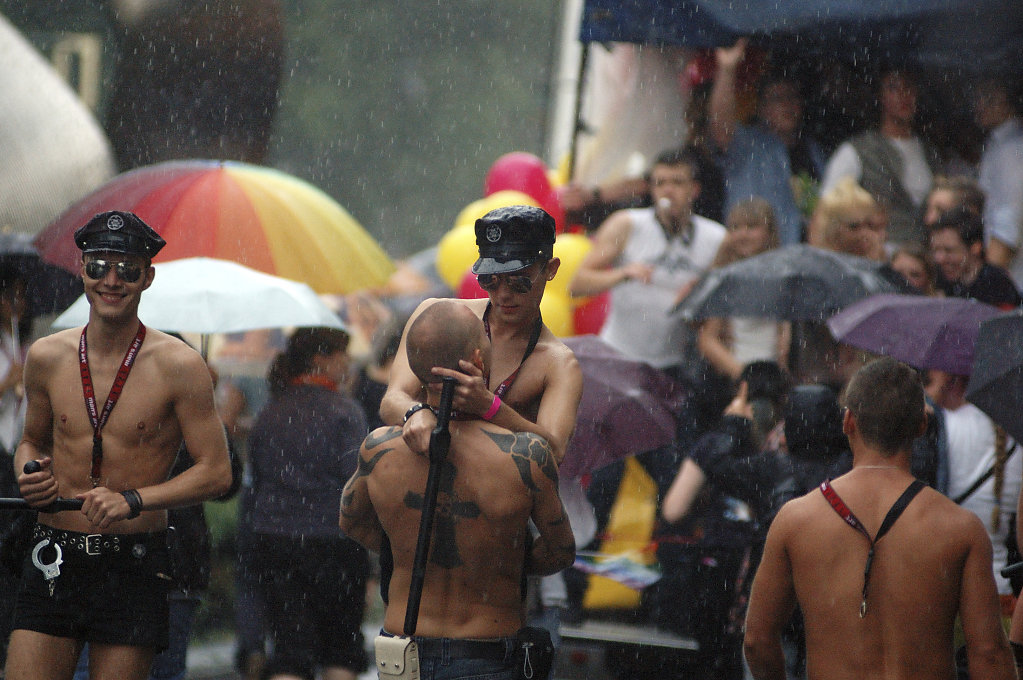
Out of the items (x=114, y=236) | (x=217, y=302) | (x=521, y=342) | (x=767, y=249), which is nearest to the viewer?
(x=521, y=342)

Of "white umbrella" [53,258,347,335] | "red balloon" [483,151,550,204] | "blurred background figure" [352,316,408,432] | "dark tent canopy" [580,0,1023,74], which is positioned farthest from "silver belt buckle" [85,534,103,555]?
"red balloon" [483,151,550,204]

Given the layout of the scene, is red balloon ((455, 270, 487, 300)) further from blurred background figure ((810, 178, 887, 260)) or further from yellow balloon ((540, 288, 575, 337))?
Answer: blurred background figure ((810, 178, 887, 260))

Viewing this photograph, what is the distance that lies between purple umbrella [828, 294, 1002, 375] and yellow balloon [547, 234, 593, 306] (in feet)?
7.74

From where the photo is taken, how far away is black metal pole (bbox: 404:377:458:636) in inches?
140

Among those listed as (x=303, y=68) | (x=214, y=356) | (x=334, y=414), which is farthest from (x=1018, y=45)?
(x=303, y=68)

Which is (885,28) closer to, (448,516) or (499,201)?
(499,201)


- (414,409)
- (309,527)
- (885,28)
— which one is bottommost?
(309,527)

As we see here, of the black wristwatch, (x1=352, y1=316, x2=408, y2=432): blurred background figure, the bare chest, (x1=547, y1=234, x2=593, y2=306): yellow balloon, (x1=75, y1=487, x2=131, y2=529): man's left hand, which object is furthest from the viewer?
(x1=547, y1=234, x2=593, y2=306): yellow balloon

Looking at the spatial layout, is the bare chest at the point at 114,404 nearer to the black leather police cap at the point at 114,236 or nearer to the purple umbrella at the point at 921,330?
the black leather police cap at the point at 114,236

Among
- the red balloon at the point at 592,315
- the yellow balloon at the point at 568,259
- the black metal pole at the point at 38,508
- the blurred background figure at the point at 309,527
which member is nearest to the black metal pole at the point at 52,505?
the black metal pole at the point at 38,508

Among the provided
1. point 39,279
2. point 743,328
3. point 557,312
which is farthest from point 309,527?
point 743,328

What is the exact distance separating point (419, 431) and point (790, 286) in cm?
364

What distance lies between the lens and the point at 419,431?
3668 millimetres

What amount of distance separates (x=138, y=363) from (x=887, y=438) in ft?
8.31
